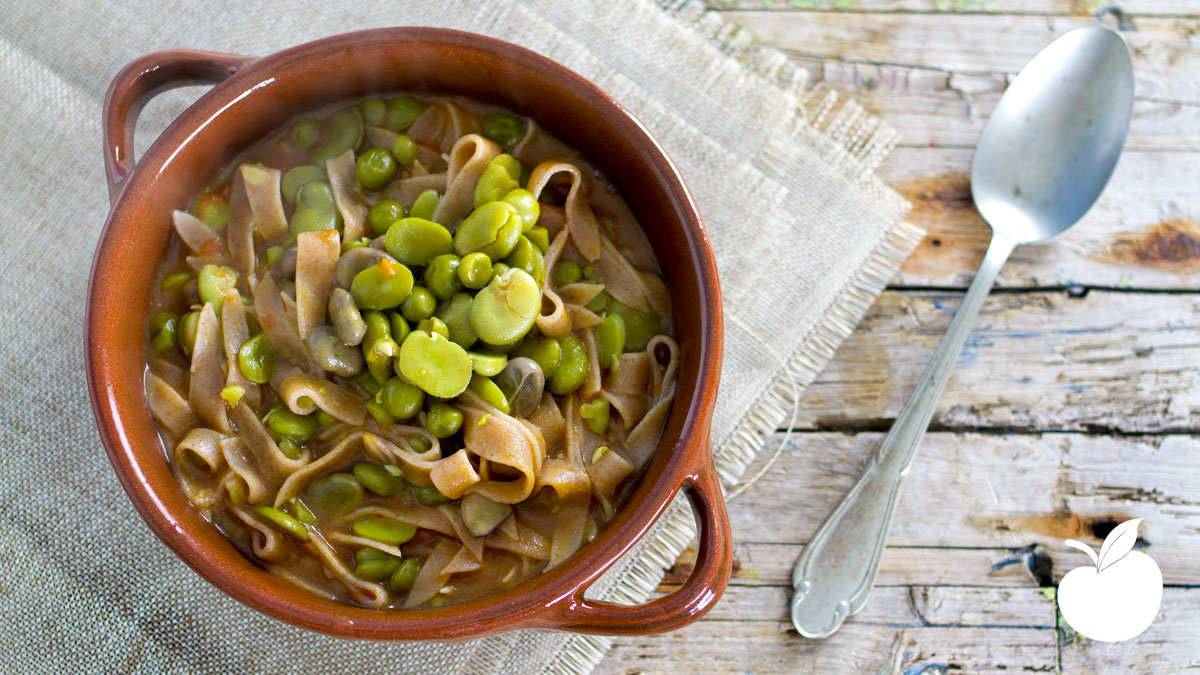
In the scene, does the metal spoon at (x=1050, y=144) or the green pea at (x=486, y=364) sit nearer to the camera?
the green pea at (x=486, y=364)

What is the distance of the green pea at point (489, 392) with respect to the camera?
8.04 feet

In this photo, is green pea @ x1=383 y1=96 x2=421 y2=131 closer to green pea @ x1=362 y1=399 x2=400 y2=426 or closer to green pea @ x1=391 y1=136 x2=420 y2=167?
green pea @ x1=391 y1=136 x2=420 y2=167

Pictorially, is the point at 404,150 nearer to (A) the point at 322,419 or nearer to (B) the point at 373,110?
(B) the point at 373,110

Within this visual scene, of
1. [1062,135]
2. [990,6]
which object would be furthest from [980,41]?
[1062,135]

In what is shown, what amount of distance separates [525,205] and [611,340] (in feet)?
1.46

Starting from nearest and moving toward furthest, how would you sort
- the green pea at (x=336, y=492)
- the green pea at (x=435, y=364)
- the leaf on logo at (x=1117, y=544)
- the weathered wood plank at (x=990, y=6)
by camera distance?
the green pea at (x=435, y=364) → the green pea at (x=336, y=492) → the leaf on logo at (x=1117, y=544) → the weathered wood plank at (x=990, y=6)

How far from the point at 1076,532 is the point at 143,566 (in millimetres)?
3001

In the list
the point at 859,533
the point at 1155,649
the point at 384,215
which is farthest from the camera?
the point at 1155,649

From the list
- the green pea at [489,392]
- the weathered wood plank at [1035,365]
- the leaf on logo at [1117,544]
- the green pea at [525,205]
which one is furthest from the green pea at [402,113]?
the leaf on logo at [1117,544]

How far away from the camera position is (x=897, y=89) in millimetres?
3355

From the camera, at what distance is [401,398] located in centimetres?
241

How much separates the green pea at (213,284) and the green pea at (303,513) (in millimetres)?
590

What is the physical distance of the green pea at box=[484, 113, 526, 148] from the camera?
2725 millimetres

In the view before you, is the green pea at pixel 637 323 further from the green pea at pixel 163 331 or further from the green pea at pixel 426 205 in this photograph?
the green pea at pixel 163 331
